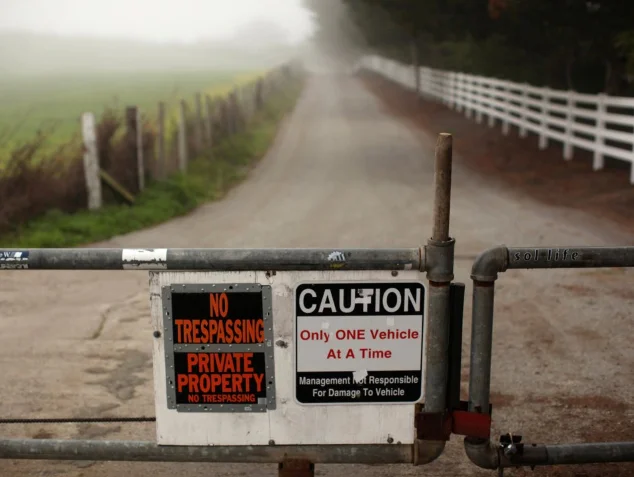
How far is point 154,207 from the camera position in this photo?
13094mm

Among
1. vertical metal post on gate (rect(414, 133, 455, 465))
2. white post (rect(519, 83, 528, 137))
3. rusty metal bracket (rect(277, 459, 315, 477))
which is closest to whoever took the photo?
vertical metal post on gate (rect(414, 133, 455, 465))

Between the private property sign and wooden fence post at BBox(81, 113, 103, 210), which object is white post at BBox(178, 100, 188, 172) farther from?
the private property sign

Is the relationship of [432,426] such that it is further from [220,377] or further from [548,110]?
[548,110]

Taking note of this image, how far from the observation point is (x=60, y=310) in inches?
303

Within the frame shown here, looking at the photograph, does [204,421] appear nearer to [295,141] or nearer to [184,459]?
[184,459]

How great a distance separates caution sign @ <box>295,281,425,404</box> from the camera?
3.22 meters

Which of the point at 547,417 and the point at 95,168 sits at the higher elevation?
the point at 95,168

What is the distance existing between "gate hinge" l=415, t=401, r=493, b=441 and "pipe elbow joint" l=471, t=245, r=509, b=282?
0.58 metres

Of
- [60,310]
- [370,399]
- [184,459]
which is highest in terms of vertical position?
[370,399]

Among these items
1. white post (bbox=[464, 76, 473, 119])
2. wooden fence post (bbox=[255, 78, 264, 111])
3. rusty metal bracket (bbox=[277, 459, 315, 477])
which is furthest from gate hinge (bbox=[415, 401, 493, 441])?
wooden fence post (bbox=[255, 78, 264, 111])

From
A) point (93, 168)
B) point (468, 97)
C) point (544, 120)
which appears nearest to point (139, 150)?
point (93, 168)

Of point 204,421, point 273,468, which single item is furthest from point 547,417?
point 204,421

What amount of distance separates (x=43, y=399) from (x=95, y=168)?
7405mm

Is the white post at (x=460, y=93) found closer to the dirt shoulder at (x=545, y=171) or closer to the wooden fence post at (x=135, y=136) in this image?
the dirt shoulder at (x=545, y=171)
